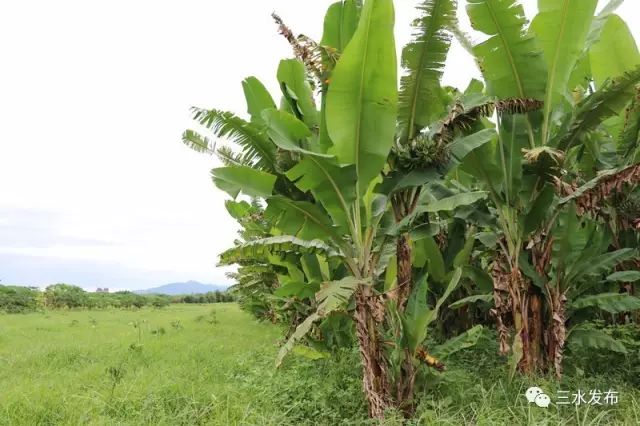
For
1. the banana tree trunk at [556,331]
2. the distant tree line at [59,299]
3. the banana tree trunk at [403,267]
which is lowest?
the distant tree line at [59,299]

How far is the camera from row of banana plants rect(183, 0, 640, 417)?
358 centimetres

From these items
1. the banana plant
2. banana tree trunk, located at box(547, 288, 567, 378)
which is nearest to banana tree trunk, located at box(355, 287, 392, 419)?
the banana plant

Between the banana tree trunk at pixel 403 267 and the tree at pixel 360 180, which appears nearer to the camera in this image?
the tree at pixel 360 180

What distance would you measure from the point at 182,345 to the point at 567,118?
7342 millimetres

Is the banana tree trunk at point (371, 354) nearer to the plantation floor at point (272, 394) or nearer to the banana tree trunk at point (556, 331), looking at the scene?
the plantation floor at point (272, 394)

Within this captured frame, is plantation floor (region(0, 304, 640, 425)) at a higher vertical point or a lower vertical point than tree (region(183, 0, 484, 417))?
lower

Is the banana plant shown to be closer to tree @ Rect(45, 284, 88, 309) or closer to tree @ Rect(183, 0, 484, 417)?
tree @ Rect(183, 0, 484, 417)

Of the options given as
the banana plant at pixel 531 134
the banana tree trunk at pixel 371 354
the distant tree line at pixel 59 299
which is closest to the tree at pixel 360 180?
the banana tree trunk at pixel 371 354

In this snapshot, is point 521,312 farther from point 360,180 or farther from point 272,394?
point 272,394

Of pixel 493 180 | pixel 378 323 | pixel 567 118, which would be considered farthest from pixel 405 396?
pixel 567 118

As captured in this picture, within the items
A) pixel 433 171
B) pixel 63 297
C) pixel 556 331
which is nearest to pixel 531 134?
pixel 433 171

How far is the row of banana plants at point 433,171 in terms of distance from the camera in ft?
11.8

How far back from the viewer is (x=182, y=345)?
875 centimetres

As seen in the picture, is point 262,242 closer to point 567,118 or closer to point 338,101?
point 338,101
